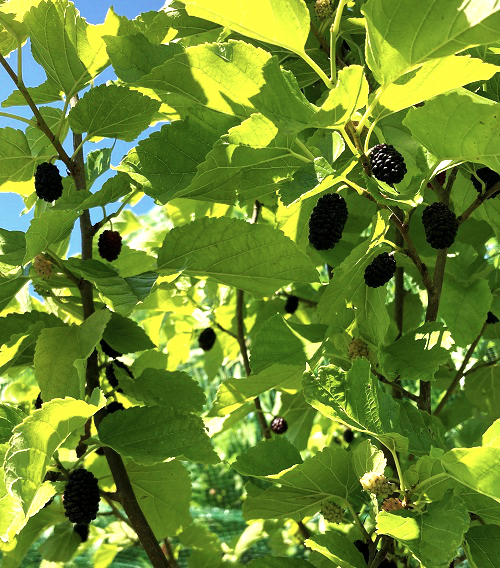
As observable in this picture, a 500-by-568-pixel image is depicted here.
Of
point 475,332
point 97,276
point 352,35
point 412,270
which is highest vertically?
point 352,35

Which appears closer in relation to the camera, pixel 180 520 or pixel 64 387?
pixel 64 387

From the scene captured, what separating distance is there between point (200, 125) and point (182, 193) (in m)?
0.11

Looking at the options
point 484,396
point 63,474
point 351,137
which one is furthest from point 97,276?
point 484,396

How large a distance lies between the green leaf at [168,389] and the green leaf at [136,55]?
21.6 inches

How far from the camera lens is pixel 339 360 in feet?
4.03

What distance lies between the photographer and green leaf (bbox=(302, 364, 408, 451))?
882mm

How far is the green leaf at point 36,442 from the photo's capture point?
83 cm

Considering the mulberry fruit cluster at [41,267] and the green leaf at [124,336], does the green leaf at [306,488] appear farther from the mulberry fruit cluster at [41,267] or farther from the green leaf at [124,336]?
the mulberry fruit cluster at [41,267]

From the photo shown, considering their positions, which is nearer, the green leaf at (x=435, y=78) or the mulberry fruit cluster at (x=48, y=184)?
the green leaf at (x=435, y=78)

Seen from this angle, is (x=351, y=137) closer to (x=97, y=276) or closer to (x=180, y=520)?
(x=97, y=276)

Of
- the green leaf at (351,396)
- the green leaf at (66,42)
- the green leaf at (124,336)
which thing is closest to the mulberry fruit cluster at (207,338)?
the green leaf at (124,336)

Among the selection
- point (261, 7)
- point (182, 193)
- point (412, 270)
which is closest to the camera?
point (261, 7)

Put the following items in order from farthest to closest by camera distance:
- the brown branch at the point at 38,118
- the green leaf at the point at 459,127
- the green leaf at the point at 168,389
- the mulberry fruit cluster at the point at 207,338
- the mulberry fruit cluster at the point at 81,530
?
1. the mulberry fruit cluster at the point at 207,338
2. the mulberry fruit cluster at the point at 81,530
3. the green leaf at the point at 168,389
4. the brown branch at the point at 38,118
5. the green leaf at the point at 459,127

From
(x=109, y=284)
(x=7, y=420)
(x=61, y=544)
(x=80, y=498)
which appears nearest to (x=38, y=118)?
(x=109, y=284)
